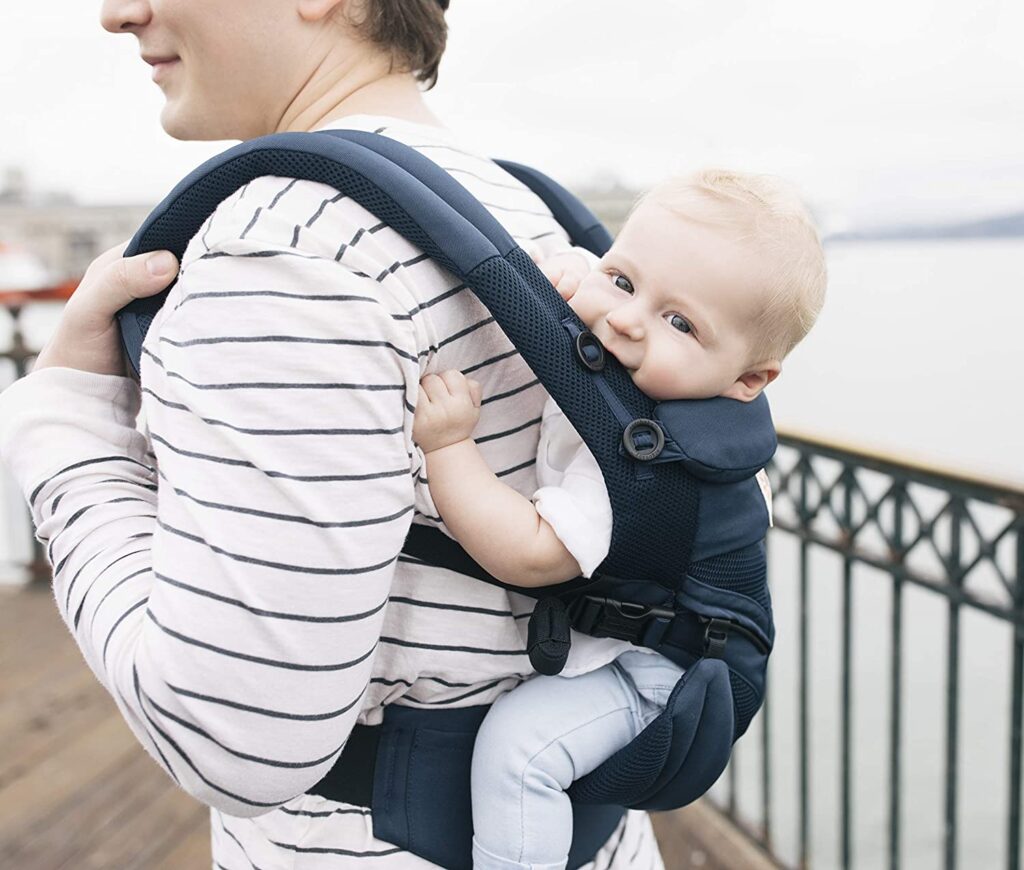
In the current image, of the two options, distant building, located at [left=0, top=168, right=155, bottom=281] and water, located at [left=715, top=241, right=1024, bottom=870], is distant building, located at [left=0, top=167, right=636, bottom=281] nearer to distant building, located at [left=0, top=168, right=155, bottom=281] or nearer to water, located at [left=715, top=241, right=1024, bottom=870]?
distant building, located at [left=0, top=168, right=155, bottom=281]

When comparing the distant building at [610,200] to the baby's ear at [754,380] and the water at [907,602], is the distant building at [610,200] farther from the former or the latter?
the water at [907,602]

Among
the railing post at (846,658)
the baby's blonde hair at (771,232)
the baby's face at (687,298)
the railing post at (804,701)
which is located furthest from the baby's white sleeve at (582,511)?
the railing post at (804,701)

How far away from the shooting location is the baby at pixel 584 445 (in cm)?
72

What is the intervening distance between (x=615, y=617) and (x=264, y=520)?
314mm

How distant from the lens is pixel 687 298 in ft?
2.72

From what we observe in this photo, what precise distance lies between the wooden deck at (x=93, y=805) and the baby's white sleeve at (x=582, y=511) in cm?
212

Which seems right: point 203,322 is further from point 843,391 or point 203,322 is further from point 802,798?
point 843,391

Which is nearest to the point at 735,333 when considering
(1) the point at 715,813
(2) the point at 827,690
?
(1) the point at 715,813

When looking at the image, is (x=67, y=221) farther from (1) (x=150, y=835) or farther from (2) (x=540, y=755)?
(2) (x=540, y=755)

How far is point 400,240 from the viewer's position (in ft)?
2.13

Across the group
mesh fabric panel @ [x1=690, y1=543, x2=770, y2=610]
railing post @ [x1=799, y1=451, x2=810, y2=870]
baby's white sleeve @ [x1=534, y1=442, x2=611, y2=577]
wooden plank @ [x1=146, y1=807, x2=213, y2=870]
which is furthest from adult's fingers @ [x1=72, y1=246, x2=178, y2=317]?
wooden plank @ [x1=146, y1=807, x2=213, y2=870]

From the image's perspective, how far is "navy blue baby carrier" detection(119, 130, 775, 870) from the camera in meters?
0.67

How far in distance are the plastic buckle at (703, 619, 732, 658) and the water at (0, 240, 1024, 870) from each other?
2.72 m

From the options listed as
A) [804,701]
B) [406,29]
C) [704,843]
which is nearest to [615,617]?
[406,29]
